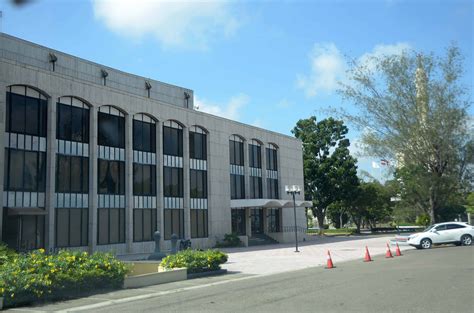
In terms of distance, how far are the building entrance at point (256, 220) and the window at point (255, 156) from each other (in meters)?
4.29

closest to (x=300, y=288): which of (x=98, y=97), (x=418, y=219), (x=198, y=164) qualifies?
(x=98, y=97)

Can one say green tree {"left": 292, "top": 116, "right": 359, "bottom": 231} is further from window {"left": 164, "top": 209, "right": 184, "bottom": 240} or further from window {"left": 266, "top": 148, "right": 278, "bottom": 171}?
window {"left": 164, "top": 209, "right": 184, "bottom": 240}

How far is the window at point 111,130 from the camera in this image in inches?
1272

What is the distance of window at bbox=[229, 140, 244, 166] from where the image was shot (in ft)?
145

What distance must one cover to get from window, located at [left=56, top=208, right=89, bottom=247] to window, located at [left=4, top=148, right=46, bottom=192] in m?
2.15

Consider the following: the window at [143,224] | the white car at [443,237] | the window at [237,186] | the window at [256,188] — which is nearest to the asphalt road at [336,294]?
the white car at [443,237]

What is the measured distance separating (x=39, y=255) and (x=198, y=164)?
26052 mm

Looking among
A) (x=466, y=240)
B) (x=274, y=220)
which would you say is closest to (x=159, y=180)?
(x=274, y=220)

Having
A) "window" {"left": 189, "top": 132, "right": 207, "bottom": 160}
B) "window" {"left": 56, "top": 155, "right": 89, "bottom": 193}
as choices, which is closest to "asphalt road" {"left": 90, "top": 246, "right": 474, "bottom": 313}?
"window" {"left": 56, "top": 155, "right": 89, "bottom": 193}

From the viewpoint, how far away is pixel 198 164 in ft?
132

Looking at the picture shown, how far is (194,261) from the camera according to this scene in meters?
18.2

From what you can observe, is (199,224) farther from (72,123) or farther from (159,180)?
(72,123)

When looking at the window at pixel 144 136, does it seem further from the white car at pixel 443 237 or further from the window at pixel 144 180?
the white car at pixel 443 237

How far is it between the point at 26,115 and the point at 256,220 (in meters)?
24.7
